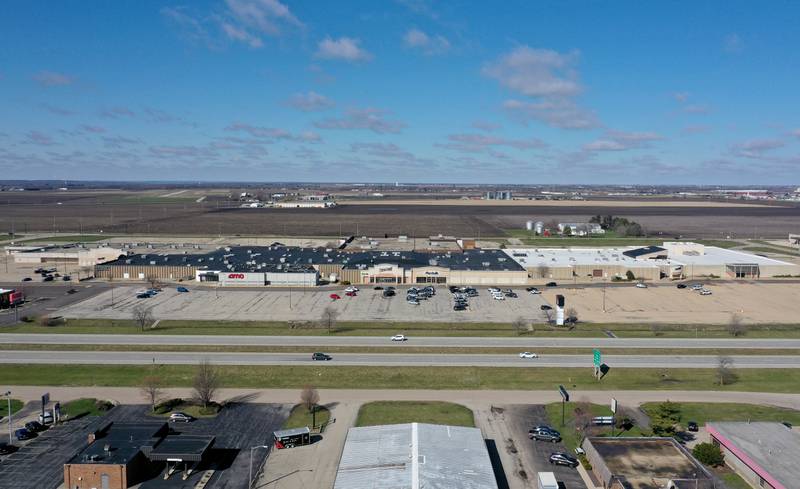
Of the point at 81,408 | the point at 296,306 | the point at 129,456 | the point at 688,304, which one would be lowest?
the point at 81,408

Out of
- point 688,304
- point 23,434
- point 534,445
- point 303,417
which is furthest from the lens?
point 688,304

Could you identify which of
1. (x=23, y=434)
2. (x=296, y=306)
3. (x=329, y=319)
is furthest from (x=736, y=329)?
(x=23, y=434)

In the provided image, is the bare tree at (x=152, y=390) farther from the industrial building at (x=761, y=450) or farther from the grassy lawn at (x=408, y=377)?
the industrial building at (x=761, y=450)

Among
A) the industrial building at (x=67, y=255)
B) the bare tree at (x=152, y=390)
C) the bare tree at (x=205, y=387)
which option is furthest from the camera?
the industrial building at (x=67, y=255)

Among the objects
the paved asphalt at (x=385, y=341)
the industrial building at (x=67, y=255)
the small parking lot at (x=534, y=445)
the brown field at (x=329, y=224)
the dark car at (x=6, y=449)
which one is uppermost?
the brown field at (x=329, y=224)

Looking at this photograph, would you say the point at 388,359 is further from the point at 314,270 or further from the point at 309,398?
the point at 314,270

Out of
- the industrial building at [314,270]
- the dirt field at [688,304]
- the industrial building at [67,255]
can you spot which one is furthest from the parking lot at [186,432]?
the industrial building at [67,255]
